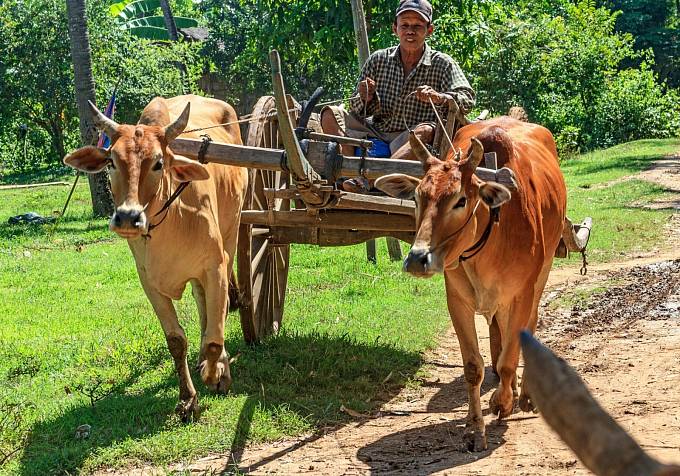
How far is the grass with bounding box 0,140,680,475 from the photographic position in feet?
17.7

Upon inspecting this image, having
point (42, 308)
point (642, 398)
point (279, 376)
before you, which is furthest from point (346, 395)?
Answer: point (42, 308)

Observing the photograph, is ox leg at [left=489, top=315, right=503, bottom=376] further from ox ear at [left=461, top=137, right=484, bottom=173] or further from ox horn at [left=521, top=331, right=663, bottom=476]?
ox horn at [left=521, top=331, right=663, bottom=476]

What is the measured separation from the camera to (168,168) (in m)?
5.32

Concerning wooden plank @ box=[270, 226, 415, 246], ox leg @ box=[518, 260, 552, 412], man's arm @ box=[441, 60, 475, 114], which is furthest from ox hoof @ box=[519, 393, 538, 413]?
man's arm @ box=[441, 60, 475, 114]

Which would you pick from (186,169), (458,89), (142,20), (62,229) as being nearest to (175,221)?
(186,169)

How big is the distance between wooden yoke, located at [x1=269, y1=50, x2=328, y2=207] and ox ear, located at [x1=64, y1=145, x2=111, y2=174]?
1.00 metres

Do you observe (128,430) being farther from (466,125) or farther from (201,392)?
(466,125)

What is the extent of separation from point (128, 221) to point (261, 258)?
266cm

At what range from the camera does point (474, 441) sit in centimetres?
508

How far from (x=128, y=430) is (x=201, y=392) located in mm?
762

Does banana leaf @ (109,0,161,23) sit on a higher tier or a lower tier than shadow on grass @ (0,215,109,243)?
higher

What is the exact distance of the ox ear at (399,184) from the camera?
495cm

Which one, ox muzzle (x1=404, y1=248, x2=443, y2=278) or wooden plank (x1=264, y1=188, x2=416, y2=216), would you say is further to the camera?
wooden plank (x1=264, y1=188, x2=416, y2=216)

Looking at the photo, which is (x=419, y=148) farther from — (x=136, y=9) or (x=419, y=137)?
(x=136, y=9)
